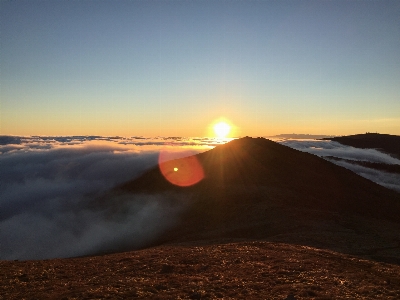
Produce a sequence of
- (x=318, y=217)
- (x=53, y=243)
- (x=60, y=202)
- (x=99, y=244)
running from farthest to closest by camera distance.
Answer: (x=60, y=202) → (x=53, y=243) → (x=99, y=244) → (x=318, y=217)

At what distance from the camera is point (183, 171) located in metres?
35.7

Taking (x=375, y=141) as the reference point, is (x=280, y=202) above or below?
below

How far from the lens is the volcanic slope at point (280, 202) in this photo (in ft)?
55.2

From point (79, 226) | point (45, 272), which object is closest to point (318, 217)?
point (45, 272)

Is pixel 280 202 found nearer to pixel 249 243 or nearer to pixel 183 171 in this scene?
pixel 249 243

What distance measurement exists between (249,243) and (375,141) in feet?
369

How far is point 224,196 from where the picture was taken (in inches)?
1048

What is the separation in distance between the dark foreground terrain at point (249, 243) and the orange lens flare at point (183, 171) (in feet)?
0.78

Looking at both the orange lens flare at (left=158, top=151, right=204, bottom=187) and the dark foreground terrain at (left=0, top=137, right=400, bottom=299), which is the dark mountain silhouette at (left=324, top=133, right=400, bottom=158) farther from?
the orange lens flare at (left=158, top=151, right=204, bottom=187)

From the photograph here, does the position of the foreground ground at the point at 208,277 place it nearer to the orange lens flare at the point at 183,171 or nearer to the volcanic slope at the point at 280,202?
the volcanic slope at the point at 280,202

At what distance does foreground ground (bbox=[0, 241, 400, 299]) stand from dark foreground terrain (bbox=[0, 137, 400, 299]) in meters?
0.03

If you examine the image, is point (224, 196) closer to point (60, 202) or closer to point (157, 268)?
point (157, 268)

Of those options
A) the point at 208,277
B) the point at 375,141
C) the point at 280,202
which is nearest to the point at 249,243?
the point at 208,277

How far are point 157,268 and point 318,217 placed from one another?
13.6 meters
